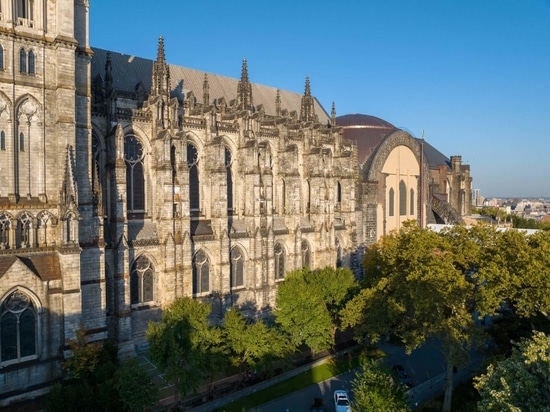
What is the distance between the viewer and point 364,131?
68938mm

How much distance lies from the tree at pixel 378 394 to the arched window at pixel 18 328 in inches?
816

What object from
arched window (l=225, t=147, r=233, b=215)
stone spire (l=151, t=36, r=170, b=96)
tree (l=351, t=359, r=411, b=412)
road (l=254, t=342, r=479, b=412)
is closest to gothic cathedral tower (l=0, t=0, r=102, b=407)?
stone spire (l=151, t=36, r=170, b=96)

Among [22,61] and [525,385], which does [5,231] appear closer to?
[22,61]

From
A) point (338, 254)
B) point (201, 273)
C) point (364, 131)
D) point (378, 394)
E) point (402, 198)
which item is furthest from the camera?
point (364, 131)

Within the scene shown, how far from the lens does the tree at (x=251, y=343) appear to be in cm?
2917

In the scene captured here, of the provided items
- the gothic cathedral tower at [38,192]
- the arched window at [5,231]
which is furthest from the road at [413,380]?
the arched window at [5,231]

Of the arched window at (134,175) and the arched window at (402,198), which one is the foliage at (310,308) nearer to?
the arched window at (134,175)

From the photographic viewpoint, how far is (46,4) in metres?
29.7

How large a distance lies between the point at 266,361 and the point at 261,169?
21097 millimetres

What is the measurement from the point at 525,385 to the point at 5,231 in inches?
→ 1169

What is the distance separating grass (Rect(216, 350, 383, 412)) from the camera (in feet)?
95.2

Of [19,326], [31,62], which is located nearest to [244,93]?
[31,62]

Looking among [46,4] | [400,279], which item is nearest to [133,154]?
[46,4]

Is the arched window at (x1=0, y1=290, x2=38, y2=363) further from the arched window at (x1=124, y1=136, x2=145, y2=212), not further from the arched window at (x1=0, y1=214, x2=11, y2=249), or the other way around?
the arched window at (x1=124, y1=136, x2=145, y2=212)
